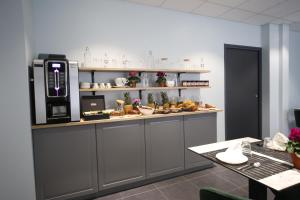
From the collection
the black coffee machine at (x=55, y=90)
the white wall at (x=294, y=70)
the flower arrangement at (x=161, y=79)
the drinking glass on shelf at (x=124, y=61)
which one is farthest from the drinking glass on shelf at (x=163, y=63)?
the white wall at (x=294, y=70)

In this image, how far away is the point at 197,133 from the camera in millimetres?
2947

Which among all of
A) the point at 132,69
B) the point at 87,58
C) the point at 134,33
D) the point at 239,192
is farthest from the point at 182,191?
the point at 134,33

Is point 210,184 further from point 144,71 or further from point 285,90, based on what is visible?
point 285,90

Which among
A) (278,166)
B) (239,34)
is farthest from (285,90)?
(278,166)

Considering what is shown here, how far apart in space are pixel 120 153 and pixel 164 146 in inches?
25.8

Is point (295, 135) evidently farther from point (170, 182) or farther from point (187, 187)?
point (170, 182)

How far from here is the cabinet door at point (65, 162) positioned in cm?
207

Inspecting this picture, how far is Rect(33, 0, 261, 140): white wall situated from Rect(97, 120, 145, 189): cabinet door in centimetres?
98

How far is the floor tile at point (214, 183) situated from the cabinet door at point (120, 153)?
2.65 feet

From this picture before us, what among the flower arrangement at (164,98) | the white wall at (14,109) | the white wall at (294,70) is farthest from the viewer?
the white wall at (294,70)

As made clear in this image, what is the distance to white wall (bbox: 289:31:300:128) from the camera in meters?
4.80

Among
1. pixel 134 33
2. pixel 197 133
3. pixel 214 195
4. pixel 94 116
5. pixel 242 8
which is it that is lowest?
pixel 197 133

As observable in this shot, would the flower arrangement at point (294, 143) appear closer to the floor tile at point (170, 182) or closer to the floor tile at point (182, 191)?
the floor tile at point (182, 191)

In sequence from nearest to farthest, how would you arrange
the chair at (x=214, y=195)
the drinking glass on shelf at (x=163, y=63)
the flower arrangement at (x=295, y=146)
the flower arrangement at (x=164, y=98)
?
the chair at (x=214, y=195) → the flower arrangement at (x=295, y=146) → the flower arrangement at (x=164, y=98) → the drinking glass on shelf at (x=163, y=63)
